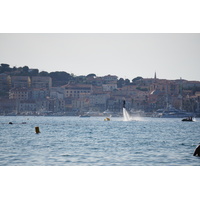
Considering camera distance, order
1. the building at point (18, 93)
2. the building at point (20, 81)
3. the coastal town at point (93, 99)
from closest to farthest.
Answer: the building at point (20, 81), the building at point (18, 93), the coastal town at point (93, 99)

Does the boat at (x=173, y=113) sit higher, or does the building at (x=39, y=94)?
the building at (x=39, y=94)

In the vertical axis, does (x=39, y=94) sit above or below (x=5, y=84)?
above

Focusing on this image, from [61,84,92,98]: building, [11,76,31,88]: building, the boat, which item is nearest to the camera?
[11,76,31,88]: building

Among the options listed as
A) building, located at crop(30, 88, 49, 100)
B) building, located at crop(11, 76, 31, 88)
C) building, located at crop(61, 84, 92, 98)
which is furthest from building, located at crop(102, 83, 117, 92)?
building, located at crop(11, 76, 31, 88)

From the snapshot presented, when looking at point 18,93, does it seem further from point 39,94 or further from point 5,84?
point 39,94

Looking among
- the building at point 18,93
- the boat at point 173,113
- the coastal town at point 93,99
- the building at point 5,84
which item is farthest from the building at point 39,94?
the building at point 5,84

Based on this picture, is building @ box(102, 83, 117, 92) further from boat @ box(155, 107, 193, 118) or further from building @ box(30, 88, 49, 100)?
boat @ box(155, 107, 193, 118)

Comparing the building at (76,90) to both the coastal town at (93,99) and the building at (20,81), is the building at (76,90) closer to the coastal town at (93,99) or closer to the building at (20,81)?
the coastal town at (93,99)

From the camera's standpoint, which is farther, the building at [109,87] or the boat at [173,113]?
the building at [109,87]

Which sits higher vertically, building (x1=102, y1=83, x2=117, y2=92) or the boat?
building (x1=102, y1=83, x2=117, y2=92)

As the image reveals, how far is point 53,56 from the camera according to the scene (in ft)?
39.5

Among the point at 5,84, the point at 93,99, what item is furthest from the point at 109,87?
the point at 5,84
